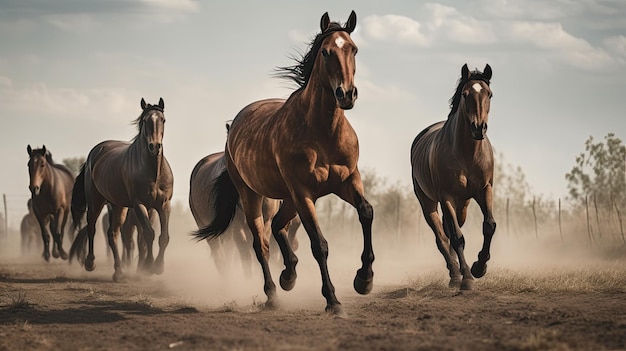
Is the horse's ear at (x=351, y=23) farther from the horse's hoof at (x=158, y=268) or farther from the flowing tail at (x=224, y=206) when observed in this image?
the horse's hoof at (x=158, y=268)

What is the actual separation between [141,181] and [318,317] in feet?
24.8

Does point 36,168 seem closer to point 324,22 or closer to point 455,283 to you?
point 455,283

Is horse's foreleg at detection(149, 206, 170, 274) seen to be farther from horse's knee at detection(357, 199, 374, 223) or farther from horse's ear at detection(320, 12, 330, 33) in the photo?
horse's ear at detection(320, 12, 330, 33)

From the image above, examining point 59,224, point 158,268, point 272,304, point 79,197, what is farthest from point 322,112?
point 59,224

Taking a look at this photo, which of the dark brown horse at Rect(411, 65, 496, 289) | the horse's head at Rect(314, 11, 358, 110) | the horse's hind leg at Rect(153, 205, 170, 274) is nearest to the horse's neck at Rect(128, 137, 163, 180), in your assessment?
the horse's hind leg at Rect(153, 205, 170, 274)

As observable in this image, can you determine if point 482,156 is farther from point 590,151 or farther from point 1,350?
point 590,151

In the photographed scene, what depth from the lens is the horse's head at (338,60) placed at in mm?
7531

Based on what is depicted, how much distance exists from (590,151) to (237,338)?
32550 mm

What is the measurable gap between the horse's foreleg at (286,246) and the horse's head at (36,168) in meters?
12.2

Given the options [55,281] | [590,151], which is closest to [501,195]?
[590,151]

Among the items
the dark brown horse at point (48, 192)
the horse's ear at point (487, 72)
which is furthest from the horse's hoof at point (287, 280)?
the dark brown horse at point (48, 192)

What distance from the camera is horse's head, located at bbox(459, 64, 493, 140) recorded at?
10.1 meters

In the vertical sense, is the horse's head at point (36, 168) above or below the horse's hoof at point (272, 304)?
above

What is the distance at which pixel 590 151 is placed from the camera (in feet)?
119
